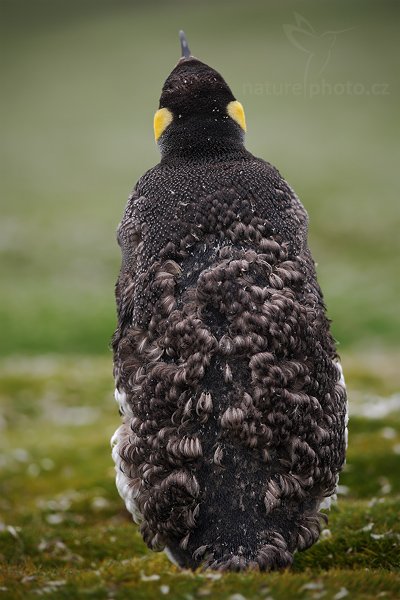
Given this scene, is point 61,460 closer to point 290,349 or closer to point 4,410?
point 4,410

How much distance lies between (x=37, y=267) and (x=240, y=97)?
89.3ft

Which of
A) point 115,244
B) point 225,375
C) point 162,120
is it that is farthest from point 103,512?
point 115,244

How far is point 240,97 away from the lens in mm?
59062

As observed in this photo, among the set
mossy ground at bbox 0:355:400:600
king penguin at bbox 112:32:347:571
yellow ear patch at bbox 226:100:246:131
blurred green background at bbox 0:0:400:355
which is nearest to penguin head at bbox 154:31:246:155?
yellow ear patch at bbox 226:100:246:131

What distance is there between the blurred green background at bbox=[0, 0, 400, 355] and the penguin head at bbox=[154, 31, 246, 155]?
714 inches

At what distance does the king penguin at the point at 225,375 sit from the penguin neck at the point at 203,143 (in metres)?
0.22

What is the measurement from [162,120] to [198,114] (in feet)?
1.37

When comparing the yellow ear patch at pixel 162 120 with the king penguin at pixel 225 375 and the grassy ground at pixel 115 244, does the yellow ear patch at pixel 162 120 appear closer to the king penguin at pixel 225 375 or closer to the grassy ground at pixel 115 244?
Result: the king penguin at pixel 225 375

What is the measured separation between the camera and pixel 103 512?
42.1 feet

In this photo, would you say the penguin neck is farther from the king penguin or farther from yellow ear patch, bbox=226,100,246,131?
the king penguin

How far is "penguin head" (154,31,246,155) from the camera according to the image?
27.3 ft

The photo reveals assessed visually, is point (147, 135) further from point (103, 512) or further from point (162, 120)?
point (162, 120)

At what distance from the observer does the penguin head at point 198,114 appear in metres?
8.32

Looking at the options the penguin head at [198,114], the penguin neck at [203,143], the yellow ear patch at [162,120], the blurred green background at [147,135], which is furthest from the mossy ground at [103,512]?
the blurred green background at [147,135]
